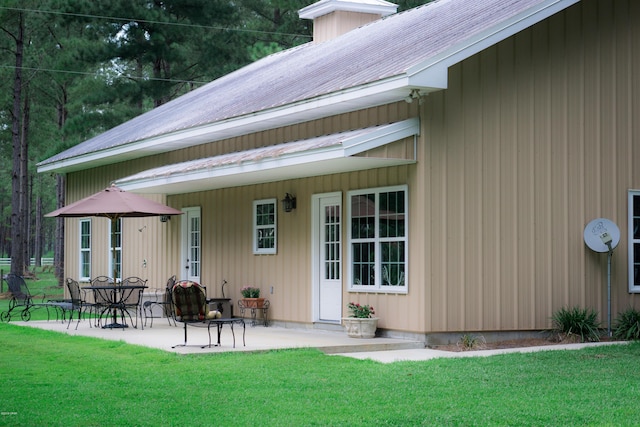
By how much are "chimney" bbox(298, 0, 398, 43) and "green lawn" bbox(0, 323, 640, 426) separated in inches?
468

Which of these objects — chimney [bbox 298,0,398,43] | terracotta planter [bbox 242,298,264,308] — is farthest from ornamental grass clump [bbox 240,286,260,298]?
chimney [bbox 298,0,398,43]

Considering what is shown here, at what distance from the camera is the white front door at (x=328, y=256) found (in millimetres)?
15422

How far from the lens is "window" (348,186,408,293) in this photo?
1406cm

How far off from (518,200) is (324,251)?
10.4 ft

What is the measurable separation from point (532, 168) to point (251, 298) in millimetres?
5339

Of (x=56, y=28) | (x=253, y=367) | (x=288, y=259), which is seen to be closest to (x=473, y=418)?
(x=253, y=367)

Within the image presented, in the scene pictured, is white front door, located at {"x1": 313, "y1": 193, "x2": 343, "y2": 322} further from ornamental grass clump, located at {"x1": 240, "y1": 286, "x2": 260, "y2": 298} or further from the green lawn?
the green lawn

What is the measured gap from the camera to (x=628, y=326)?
14.7m

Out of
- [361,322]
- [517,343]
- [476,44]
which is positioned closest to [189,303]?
[361,322]

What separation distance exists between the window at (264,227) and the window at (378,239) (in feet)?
7.77

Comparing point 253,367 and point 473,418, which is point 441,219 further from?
point 473,418

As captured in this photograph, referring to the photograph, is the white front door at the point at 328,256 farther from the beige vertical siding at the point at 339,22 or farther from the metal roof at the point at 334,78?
the beige vertical siding at the point at 339,22

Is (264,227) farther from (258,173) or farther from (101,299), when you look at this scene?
(101,299)

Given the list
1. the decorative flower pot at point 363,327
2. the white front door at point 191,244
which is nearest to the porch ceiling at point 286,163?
the white front door at point 191,244
